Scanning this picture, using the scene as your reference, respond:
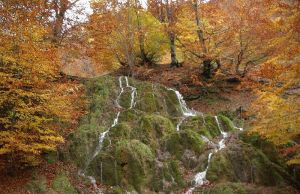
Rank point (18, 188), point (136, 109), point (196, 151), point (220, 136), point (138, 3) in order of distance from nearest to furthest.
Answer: point (18, 188), point (196, 151), point (220, 136), point (136, 109), point (138, 3)

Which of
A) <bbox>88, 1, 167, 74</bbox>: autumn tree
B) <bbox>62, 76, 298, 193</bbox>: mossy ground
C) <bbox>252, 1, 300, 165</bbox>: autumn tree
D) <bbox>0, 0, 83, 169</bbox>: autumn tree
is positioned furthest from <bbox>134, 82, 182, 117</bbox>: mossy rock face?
<bbox>252, 1, 300, 165</bbox>: autumn tree

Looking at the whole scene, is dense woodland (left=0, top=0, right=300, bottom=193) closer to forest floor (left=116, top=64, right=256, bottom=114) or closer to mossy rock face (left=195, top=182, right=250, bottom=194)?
forest floor (left=116, top=64, right=256, bottom=114)

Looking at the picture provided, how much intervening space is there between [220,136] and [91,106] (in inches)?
280

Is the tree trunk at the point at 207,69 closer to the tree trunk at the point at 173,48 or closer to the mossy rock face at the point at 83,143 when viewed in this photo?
the tree trunk at the point at 173,48

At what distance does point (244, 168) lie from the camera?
15.7 metres

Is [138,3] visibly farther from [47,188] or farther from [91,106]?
[47,188]

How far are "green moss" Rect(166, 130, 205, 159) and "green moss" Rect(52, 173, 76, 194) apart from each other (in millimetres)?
4858

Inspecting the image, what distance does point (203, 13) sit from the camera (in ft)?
85.6

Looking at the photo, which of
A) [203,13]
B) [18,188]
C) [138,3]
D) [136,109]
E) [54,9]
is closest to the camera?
[18,188]

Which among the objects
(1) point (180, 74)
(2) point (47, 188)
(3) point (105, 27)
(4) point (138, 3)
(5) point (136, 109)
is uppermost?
(4) point (138, 3)

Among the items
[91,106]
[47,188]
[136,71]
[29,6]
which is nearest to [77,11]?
[29,6]

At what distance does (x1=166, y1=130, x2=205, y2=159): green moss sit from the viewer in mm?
16719

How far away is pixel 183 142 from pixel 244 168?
3008 mm

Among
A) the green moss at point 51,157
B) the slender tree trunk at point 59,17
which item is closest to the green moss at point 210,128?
the green moss at point 51,157
